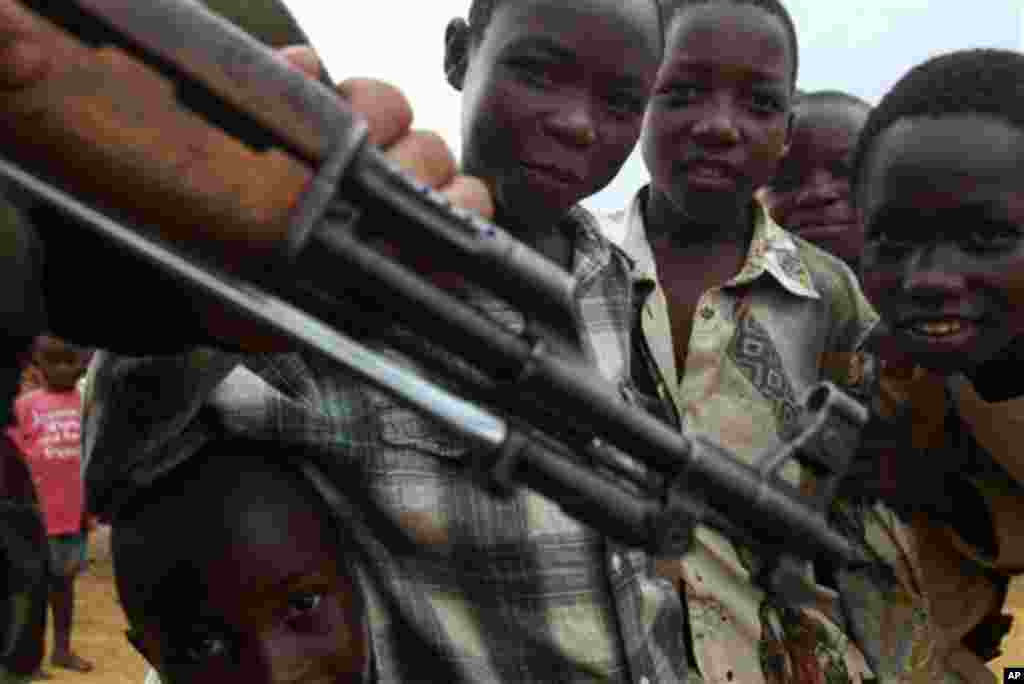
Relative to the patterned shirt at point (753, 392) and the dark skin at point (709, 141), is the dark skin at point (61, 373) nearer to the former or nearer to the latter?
the dark skin at point (709, 141)

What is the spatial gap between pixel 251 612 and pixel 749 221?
1575 millimetres

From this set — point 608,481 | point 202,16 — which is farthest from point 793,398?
point 202,16

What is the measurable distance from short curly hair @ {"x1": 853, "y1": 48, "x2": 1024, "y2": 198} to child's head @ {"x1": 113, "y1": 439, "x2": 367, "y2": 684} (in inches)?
52.6

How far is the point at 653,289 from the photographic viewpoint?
2834 mm

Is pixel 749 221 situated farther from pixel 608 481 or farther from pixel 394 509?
pixel 608 481

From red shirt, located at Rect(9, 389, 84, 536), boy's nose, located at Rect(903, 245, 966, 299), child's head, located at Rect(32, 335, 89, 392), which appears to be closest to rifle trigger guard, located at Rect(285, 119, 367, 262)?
boy's nose, located at Rect(903, 245, 966, 299)

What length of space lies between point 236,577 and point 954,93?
1.62 metres

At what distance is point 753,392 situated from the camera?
2.76 metres

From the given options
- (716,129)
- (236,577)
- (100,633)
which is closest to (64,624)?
Answer: (100,633)

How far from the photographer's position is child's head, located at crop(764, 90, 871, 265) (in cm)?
397

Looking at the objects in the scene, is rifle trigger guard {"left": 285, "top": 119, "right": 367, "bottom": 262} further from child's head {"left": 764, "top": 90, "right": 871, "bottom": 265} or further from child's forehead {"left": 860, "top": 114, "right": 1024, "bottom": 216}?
child's head {"left": 764, "top": 90, "right": 871, "bottom": 265}

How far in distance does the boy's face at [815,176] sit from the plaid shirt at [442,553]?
6.45 ft

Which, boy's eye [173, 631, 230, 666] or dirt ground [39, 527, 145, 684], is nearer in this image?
boy's eye [173, 631, 230, 666]

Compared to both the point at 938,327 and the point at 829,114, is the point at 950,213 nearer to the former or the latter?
the point at 938,327
